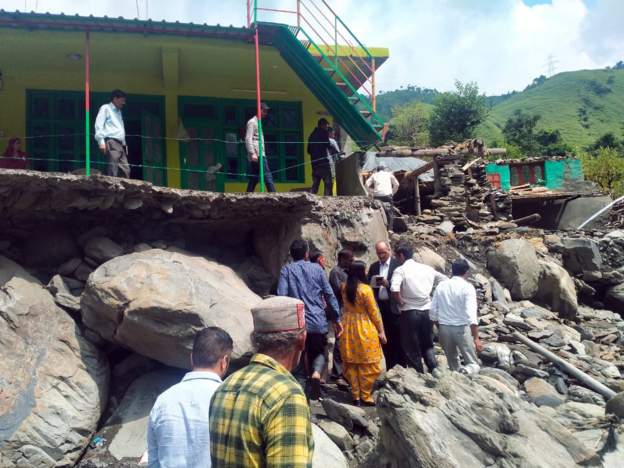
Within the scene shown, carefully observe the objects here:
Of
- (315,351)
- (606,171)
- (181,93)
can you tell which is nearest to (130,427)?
(315,351)

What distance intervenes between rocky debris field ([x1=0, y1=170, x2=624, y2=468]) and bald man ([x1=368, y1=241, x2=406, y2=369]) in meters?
0.76

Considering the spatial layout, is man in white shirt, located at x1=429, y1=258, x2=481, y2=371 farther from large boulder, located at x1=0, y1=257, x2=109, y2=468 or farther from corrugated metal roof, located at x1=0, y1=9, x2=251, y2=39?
corrugated metal roof, located at x1=0, y1=9, x2=251, y2=39

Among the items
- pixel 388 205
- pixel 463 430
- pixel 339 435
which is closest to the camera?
pixel 463 430

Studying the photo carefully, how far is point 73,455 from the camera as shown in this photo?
19.4 ft

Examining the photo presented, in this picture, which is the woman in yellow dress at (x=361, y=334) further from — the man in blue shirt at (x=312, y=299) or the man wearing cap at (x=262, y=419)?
the man wearing cap at (x=262, y=419)

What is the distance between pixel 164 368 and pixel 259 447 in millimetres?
5556

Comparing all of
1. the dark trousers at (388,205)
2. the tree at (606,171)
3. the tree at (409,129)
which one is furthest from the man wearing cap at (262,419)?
the tree at (409,129)

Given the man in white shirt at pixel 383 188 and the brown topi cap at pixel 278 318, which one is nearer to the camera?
the brown topi cap at pixel 278 318

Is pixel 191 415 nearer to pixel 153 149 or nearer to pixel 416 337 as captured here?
pixel 416 337

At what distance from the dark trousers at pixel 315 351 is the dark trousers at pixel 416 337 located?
1.02 m

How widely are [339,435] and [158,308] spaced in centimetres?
251

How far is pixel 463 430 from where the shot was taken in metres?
4.70

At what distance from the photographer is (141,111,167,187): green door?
10.9m

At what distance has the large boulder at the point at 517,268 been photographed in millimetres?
11422
